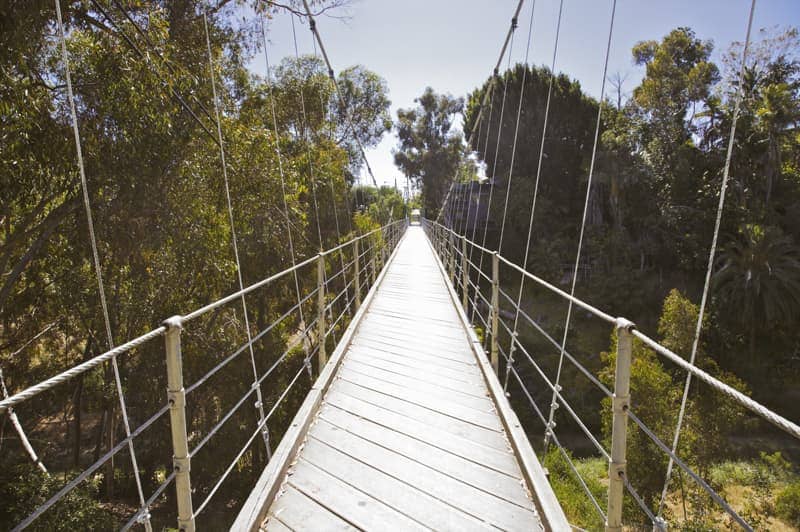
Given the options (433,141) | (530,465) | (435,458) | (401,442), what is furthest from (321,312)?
(433,141)

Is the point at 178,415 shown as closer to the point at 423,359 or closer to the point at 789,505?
the point at 423,359

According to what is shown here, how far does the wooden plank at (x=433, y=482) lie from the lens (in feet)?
4.55

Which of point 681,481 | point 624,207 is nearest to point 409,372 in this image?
point 681,481

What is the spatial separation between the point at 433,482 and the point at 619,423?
0.74 meters

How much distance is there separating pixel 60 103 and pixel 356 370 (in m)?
3.54

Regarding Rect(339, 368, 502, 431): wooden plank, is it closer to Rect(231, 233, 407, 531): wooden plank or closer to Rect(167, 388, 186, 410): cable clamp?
Rect(231, 233, 407, 531): wooden plank

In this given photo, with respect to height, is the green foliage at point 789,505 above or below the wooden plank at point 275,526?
below

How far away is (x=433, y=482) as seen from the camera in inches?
61.6

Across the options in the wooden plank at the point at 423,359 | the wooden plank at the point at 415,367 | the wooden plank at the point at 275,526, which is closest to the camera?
the wooden plank at the point at 275,526

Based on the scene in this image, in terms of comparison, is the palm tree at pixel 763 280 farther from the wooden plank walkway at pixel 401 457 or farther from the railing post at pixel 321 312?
the railing post at pixel 321 312

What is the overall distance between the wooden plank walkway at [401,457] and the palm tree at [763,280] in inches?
585

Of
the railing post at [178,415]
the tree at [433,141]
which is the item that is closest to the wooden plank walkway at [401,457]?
the railing post at [178,415]

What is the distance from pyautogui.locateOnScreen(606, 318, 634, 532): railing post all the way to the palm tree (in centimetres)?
1591

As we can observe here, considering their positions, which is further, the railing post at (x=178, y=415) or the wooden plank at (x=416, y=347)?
the wooden plank at (x=416, y=347)
